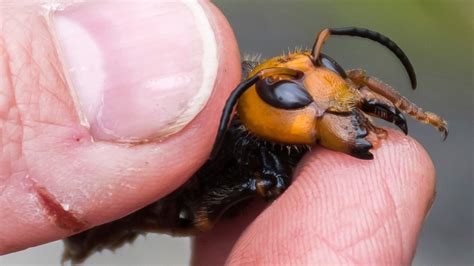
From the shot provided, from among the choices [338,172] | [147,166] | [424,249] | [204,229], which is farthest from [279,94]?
[424,249]

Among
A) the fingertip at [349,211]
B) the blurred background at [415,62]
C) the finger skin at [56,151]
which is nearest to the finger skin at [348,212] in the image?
the fingertip at [349,211]

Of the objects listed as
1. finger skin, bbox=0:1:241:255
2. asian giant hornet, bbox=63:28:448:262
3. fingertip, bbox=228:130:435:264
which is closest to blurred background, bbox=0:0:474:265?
asian giant hornet, bbox=63:28:448:262

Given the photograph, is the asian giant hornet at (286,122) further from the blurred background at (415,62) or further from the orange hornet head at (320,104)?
the blurred background at (415,62)

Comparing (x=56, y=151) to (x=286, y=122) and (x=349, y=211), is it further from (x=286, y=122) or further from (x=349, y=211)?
(x=349, y=211)

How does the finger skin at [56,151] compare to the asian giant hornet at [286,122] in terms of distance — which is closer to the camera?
the finger skin at [56,151]

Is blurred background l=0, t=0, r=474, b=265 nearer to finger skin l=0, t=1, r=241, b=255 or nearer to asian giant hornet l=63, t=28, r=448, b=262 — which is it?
Answer: asian giant hornet l=63, t=28, r=448, b=262

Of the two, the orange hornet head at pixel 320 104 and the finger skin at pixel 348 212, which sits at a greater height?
the orange hornet head at pixel 320 104

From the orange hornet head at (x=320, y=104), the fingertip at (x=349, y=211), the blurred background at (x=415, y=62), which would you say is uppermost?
the orange hornet head at (x=320, y=104)

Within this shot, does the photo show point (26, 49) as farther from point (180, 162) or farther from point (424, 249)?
point (424, 249)
